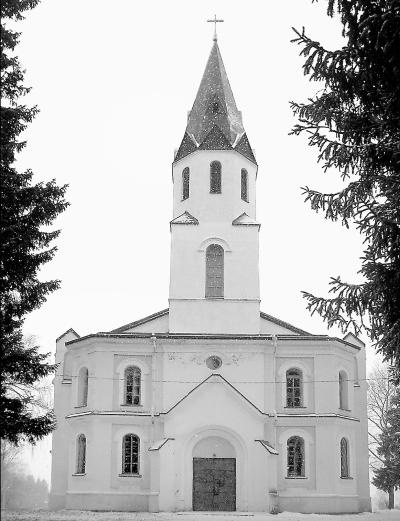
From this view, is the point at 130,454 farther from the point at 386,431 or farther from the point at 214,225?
the point at 386,431

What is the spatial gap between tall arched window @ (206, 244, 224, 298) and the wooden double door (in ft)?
24.8

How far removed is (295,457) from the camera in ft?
105

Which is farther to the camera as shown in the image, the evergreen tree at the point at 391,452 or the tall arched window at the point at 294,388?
the tall arched window at the point at 294,388

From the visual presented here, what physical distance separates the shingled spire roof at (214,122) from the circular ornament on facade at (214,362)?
10071 mm

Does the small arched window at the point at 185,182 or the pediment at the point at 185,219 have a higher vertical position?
the small arched window at the point at 185,182

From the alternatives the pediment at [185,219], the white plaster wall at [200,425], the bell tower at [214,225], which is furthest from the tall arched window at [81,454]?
the pediment at [185,219]

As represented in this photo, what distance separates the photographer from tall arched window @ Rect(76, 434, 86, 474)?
32562mm

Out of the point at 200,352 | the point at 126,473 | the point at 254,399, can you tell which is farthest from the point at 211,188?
the point at 126,473

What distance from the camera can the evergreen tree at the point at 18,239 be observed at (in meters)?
15.5

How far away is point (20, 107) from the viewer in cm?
1612

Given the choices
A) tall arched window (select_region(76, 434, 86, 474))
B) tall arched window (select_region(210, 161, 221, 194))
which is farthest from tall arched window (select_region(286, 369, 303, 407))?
tall arched window (select_region(210, 161, 221, 194))

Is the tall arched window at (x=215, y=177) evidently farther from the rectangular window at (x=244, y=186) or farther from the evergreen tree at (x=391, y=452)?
the evergreen tree at (x=391, y=452)

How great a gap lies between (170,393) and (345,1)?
22929mm

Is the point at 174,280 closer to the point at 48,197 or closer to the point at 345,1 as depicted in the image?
the point at 48,197
